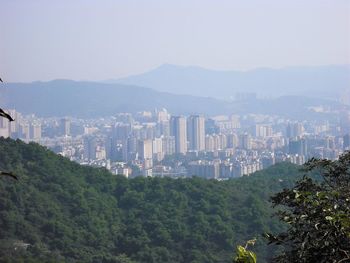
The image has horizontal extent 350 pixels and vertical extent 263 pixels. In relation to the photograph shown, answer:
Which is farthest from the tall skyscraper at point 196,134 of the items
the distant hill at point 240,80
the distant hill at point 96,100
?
the distant hill at point 240,80

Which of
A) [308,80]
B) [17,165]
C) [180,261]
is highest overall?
[308,80]

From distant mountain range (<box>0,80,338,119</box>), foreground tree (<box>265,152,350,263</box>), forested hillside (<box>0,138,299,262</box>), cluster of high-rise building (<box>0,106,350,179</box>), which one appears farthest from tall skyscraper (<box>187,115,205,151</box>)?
foreground tree (<box>265,152,350,263</box>)

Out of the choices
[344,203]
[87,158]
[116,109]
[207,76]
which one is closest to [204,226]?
[344,203]

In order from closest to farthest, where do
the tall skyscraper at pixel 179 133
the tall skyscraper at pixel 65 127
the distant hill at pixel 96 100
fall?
1. the tall skyscraper at pixel 179 133
2. the tall skyscraper at pixel 65 127
3. the distant hill at pixel 96 100

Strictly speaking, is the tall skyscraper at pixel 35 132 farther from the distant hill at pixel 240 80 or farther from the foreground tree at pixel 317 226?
the foreground tree at pixel 317 226

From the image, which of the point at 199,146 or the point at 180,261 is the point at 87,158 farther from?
the point at 180,261

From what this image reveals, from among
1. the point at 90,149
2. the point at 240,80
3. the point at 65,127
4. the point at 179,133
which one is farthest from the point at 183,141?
the point at 240,80
